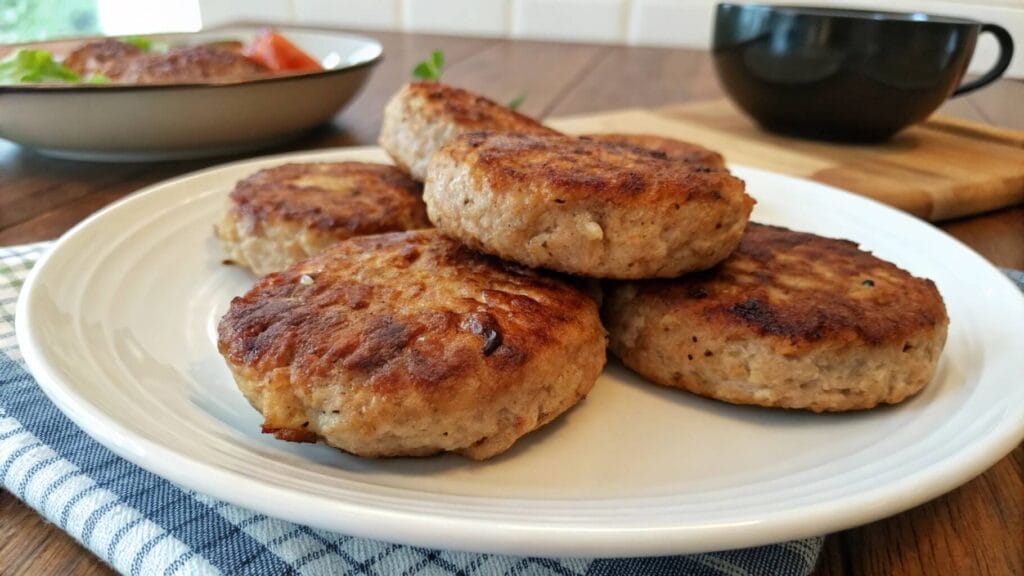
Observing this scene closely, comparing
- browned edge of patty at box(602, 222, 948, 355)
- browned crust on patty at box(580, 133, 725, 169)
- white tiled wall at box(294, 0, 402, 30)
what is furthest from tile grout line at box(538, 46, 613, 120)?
browned edge of patty at box(602, 222, 948, 355)

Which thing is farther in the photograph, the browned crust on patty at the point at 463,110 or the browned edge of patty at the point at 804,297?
the browned crust on patty at the point at 463,110

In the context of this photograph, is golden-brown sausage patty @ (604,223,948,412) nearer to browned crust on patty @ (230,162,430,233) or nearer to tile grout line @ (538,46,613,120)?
browned crust on patty @ (230,162,430,233)

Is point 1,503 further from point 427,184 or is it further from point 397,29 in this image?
point 397,29

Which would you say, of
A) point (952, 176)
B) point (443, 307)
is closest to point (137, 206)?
point (443, 307)

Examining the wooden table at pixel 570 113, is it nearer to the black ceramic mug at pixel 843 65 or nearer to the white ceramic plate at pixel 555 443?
the white ceramic plate at pixel 555 443

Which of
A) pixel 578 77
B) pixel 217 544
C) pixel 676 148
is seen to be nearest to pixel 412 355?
pixel 217 544

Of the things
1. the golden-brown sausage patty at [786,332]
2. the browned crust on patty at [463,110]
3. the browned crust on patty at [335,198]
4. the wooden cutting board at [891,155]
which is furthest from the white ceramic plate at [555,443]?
the wooden cutting board at [891,155]
